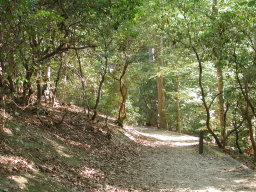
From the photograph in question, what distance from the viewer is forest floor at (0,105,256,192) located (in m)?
6.20

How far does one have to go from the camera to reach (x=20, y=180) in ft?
17.7

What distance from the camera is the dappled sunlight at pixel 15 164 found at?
564 cm

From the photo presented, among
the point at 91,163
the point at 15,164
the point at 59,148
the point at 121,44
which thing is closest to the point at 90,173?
the point at 91,163

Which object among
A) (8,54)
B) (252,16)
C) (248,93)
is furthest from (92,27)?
(248,93)

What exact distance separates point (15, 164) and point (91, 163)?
3439 mm

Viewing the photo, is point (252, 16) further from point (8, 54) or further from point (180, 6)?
point (8, 54)

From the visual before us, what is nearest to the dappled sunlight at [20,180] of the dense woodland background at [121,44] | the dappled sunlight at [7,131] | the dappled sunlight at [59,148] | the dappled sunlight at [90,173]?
the dense woodland background at [121,44]

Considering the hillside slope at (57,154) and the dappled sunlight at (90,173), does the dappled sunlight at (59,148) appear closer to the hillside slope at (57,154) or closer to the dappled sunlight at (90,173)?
the hillside slope at (57,154)

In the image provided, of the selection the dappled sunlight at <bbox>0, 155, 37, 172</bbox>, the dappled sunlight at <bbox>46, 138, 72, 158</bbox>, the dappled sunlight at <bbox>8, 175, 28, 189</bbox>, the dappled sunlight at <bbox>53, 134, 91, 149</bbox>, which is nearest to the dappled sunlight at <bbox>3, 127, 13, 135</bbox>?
the dappled sunlight at <bbox>0, 155, 37, 172</bbox>

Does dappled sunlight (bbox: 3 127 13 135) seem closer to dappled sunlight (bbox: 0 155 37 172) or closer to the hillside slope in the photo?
the hillside slope

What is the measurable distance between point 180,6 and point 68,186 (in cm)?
863

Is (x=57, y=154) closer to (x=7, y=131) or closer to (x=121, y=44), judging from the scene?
(x=7, y=131)

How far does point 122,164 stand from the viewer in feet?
32.9

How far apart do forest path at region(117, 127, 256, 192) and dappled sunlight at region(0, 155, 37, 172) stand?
2.94 metres
